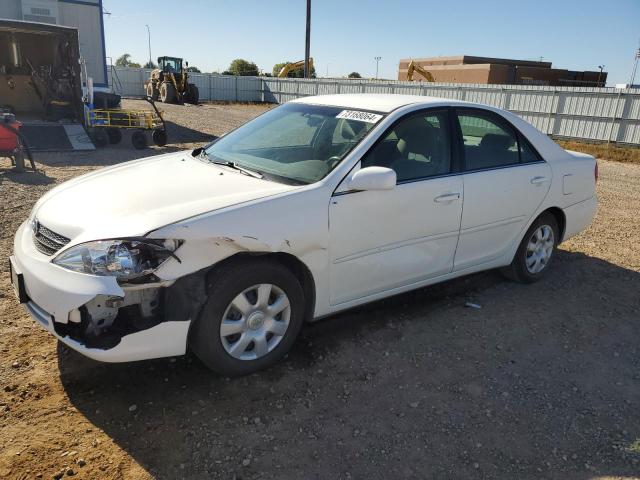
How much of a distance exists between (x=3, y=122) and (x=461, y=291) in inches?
315

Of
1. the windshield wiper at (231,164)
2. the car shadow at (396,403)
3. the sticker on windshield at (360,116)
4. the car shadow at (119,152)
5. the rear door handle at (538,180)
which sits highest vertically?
the sticker on windshield at (360,116)

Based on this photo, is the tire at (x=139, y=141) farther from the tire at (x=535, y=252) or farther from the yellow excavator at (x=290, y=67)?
the yellow excavator at (x=290, y=67)

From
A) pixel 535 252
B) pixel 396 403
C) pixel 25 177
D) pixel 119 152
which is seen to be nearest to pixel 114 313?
pixel 396 403

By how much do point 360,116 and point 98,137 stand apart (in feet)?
35.6

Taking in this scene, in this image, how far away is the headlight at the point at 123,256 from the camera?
104 inches

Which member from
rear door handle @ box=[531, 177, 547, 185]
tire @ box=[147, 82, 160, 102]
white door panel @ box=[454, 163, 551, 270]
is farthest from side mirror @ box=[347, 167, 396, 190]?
tire @ box=[147, 82, 160, 102]

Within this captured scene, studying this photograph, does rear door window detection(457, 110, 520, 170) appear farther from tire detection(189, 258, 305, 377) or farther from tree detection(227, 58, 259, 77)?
tree detection(227, 58, 259, 77)

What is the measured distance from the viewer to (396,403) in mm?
3055

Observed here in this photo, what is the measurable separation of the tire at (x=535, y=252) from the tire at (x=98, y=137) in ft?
36.1

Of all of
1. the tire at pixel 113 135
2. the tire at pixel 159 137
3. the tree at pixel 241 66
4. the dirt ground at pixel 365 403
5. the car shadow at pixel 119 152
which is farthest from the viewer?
the tree at pixel 241 66

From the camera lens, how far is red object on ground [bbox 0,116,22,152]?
8539 millimetres

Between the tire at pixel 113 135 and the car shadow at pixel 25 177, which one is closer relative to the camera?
the car shadow at pixel 25 177

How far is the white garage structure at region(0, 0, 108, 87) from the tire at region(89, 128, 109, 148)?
4.41 m

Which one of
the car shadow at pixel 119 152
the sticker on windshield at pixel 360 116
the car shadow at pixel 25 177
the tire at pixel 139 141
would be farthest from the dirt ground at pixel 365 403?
the tire at pixel 139 141
